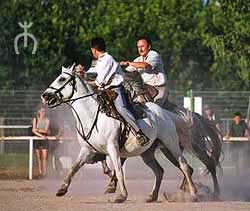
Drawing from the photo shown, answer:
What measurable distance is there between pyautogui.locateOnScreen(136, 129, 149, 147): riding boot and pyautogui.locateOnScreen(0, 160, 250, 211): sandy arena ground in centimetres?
94

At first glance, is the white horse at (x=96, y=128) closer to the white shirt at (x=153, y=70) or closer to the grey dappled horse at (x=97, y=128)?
the grey dappled horse at (x=97, y=128)

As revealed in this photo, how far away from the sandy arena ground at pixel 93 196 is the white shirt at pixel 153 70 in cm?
201

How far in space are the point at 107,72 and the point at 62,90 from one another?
31.8 inches

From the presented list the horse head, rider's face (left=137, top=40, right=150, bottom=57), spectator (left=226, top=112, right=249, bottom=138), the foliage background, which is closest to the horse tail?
rider's face (left=137, top=40, right=150, bottom=57)

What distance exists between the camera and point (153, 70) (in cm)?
1694

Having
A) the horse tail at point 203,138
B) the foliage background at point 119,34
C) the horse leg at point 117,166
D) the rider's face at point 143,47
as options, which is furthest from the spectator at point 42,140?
the foliage background at point 119,34

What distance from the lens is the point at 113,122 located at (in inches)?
614

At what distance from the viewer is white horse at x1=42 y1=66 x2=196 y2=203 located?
1543 centimetres

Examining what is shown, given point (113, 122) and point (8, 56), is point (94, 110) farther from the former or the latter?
point (8, 56)

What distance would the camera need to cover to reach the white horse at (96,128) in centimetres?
1543

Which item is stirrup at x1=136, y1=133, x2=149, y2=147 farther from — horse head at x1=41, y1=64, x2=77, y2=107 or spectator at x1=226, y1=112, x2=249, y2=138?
spectator at x1=226, y1=112, x2=249, y2=138

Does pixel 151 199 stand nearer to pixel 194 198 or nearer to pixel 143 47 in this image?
pixel 194 198

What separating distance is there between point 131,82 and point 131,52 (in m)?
42.0

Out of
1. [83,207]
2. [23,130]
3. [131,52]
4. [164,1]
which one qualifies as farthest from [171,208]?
[164,1]
